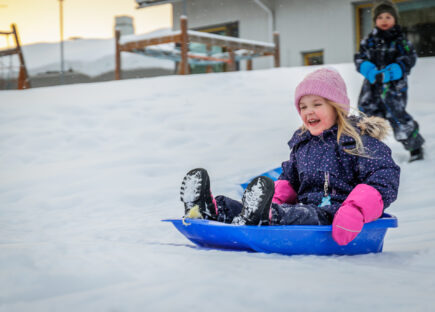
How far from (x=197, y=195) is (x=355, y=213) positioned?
2.01 ft

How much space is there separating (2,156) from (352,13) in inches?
325

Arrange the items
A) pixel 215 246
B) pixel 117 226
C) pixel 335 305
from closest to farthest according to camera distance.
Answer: pixel 335 305 → pixel 215 246 → pixel 117 226

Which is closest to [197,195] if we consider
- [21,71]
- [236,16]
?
[21,71]

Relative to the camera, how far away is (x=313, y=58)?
11.0 meters

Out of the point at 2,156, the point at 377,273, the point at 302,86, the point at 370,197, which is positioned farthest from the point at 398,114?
the point at 2,156

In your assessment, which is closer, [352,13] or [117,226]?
[117,226]

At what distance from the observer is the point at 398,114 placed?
374 cm

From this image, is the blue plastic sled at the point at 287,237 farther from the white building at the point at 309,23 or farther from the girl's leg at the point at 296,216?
the white building at the point at 309,23

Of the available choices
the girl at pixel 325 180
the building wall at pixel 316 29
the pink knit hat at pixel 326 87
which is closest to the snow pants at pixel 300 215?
the girl at pixel 325 180

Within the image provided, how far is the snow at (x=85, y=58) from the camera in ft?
51.3

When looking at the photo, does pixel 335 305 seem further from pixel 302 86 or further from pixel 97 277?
pixel 302 86

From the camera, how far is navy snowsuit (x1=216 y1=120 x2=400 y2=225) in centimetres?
183

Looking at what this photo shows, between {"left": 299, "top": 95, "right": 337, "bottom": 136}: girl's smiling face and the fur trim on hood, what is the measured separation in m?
0.13

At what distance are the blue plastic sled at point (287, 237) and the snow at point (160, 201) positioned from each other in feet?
0.16
